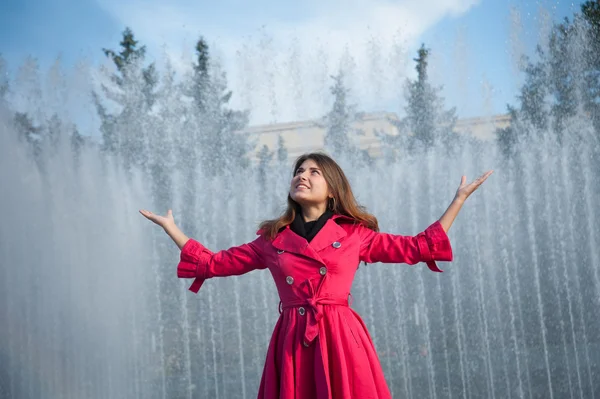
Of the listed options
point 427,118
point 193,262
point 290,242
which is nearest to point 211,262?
point 193,262

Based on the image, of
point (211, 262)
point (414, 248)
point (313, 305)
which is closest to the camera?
point (313, 305)

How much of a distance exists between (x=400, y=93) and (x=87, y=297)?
20.2 ft

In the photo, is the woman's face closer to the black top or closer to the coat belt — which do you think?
the black top

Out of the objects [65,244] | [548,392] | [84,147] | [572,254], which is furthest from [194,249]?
[84,147]

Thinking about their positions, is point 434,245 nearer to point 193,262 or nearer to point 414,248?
point 414,248

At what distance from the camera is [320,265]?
287 cm

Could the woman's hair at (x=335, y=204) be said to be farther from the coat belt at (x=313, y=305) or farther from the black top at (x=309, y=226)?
the coat belt at (x=313, y=305)

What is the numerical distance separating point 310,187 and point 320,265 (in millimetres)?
365

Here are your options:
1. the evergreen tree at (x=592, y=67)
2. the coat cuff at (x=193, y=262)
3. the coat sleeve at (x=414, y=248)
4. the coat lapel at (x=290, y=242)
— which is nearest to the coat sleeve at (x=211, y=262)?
the coat cuff at (x=193, y=262)

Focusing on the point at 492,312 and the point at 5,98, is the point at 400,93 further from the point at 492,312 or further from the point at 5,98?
the point at 5,98

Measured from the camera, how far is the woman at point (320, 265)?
2693mm

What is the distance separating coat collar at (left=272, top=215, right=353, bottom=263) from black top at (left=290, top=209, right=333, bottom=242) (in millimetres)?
29

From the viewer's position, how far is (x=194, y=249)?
3.02 metres

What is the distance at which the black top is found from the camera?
2.97 metres
